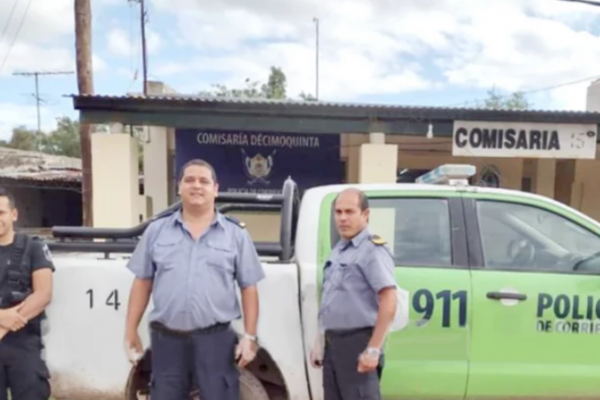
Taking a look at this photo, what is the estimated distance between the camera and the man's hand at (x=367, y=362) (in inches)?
88.9

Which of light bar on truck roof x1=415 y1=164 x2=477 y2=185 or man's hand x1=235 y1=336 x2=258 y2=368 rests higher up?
light bar on truck roof x1=415 y1=164 x2=477 y2=185

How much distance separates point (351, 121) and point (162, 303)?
20.7 ft

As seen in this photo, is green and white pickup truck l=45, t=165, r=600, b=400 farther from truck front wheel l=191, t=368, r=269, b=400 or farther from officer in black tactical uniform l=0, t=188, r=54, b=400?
officer in black tactical uniform l=0, t=188, r=54, b=400

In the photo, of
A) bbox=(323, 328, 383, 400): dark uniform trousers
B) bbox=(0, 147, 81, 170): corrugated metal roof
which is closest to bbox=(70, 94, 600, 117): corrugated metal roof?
bbox=(323, 328, 383, 400): dark uniform trousers

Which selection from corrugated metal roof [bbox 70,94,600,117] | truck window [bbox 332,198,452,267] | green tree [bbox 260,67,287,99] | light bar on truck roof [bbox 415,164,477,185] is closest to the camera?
truck window [bbox 332,198,452,267]

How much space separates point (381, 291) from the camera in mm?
2275

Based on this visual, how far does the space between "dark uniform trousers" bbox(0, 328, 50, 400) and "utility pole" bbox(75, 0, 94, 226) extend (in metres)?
6.83

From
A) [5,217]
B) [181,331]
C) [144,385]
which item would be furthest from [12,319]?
[181,331]

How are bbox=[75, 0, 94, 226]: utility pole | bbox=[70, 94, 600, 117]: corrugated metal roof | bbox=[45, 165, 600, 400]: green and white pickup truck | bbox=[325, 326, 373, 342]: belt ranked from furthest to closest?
bbox=[75, 0, 94, 226]: utility pole
bbox=[70, 94, 600, 117]: corrugated metal roof
bbox=[45, 165, 600, 400]: green and white pickup truck
bbox=[325, 326, 373, 342]: belt

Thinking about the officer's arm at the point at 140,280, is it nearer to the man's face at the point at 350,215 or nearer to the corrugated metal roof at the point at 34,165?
the man's face at the point at 350,215

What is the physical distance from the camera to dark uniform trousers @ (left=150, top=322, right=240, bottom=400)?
2258 millimetres

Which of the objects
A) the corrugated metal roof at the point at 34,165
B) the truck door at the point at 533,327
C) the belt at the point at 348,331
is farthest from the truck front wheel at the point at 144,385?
the corrugated metal roof at the point at 34,165

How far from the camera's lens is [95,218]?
316 inches

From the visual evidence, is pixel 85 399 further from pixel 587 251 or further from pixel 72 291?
pixel 587 251
